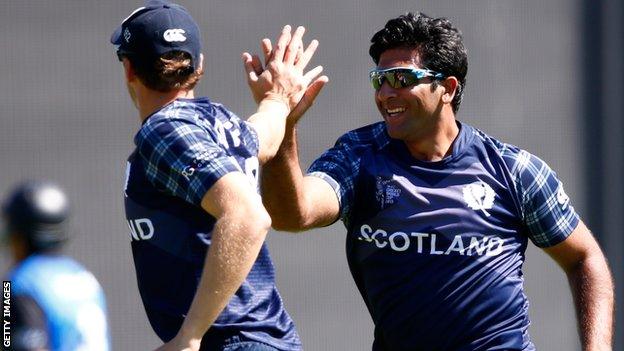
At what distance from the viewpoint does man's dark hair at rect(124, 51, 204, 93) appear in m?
2.92

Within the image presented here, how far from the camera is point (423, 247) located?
360 cm

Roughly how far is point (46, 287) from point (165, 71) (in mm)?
656

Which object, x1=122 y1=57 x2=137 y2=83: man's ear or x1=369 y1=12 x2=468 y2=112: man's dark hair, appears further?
x1=369 y1=12 x2=468 y2=112: man's dark hair

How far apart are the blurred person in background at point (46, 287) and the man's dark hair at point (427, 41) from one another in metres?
1.20

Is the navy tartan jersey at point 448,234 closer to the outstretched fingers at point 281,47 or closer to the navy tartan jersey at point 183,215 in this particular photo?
the outstretched fingers at point 281,47

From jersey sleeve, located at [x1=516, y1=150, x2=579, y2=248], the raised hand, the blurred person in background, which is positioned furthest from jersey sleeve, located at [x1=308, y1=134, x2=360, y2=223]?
the blurred person in background

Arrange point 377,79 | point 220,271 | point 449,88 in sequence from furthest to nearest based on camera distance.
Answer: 1. point 449,88
2. point 377,79
3. point 220,271

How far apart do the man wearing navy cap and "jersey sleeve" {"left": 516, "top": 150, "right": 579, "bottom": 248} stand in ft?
3.16

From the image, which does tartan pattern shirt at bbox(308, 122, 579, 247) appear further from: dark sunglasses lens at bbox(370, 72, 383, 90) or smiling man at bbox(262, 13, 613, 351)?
dark sunglasses lens at bbox(370, 72, 383, 90)

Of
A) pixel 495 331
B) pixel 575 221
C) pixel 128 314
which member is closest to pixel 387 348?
pixel 495 331

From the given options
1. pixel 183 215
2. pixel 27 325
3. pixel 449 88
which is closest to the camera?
pixel 183 215

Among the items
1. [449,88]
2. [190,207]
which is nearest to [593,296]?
[449,88]

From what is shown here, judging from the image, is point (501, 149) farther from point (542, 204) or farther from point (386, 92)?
point (386, 92)

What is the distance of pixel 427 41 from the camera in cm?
375
